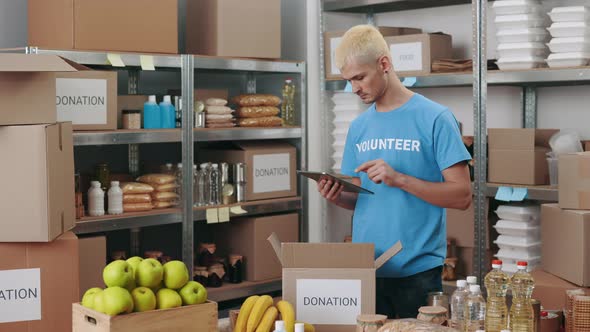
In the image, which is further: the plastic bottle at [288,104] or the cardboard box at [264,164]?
the plastic bottle at [288,104]

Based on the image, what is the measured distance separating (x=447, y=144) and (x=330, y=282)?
0.69m

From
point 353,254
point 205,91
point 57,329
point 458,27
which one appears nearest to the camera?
point 353,254

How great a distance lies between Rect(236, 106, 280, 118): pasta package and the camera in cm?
489

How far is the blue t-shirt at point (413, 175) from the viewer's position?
2932mm

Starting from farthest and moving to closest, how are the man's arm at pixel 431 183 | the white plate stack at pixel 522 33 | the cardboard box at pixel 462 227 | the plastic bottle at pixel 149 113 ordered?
1. the cardboard box at pixel 462 227
2. the plastic bottle at pixel 149 113
3. the white plate stack at pixel 522 33
4. the man's arm at pixel 431 183

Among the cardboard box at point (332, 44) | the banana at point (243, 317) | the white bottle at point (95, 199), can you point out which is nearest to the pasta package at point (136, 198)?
the white bottle at point (95, 199)

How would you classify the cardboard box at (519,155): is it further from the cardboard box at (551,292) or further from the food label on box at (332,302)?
the food label on box at (332,302)

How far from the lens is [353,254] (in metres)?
2.54

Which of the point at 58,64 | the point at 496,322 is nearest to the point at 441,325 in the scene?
the point at 496,322

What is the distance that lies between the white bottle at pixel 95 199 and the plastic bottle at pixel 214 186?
683 mm

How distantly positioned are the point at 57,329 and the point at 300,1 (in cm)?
280

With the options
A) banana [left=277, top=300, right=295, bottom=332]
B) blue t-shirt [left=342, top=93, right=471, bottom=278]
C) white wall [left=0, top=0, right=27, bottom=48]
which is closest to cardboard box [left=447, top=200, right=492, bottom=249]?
blue t-shirt [left=342, top=93, right=471, bottom=278]

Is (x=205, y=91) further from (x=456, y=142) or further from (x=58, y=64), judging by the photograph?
(x=456, y=142)

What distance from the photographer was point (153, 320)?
2.19 meters
